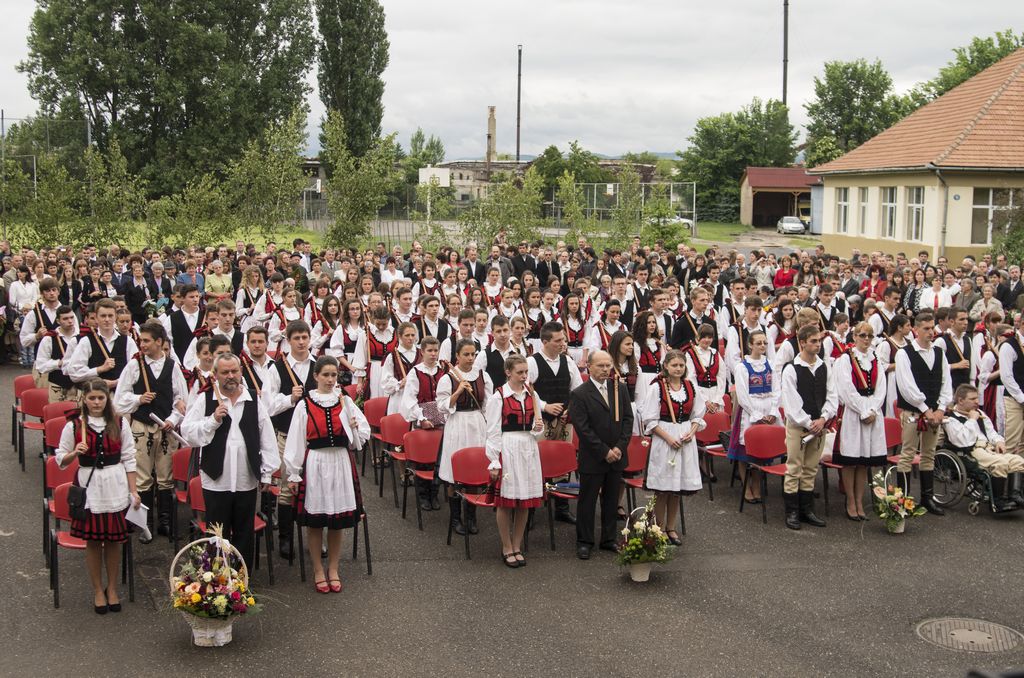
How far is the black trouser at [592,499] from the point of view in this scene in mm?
8773

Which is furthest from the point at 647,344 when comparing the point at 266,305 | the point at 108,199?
the point at 108,199

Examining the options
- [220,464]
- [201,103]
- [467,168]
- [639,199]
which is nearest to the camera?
[220,464]

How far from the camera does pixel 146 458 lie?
9086 mm

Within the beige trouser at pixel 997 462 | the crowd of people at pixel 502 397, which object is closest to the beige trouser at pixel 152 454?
the crowd of people at pixel 502 397

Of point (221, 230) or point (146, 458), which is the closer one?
point (146, 458)

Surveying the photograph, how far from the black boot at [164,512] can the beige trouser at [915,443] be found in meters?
7.24

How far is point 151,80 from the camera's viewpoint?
1874 inches

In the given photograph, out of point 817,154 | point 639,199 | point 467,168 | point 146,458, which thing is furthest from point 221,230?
point 467,168

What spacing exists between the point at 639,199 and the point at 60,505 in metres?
23.4

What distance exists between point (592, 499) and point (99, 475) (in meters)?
3.98

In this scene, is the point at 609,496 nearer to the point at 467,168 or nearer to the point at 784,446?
the point at 784,446

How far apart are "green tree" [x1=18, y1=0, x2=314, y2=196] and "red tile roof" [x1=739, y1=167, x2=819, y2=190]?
28896mm

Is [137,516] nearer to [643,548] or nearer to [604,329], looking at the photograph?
[643,548]

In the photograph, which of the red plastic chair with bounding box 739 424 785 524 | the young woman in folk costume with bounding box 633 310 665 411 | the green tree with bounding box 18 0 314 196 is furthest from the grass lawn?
the red plastic chair with bounding box 739 424 785 524
